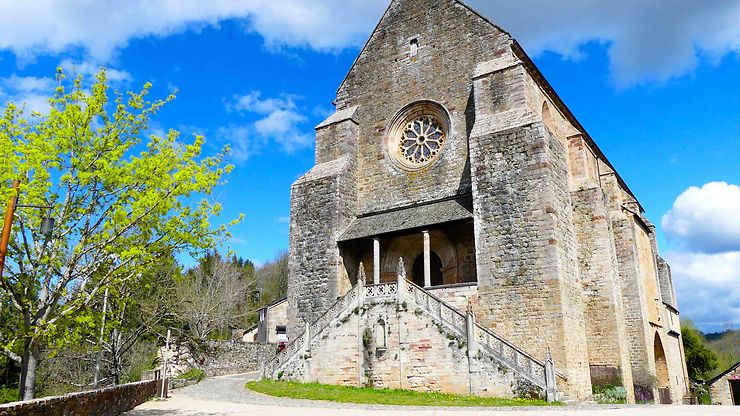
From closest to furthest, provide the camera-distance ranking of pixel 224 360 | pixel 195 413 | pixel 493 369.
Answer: pixel 195 413 → pixel 493 369 → pixel 224 360

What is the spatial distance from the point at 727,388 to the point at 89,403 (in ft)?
94.6

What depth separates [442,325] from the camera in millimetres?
14969

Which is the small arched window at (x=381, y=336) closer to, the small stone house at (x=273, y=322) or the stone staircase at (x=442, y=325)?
the stone staircase at (x=442, y=325)

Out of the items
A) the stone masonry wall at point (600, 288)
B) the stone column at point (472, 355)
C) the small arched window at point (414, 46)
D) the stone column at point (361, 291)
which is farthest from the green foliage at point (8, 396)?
the small arched window at point (414, 46)

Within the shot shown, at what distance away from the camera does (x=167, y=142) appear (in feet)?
36.6

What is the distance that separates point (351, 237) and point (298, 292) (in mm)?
2979

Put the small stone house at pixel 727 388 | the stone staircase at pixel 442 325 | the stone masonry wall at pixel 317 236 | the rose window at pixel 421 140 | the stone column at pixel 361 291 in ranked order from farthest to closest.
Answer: the small stone house at pixel 727 388 < the rose window at pixel 421 140 < the stone masonry wall at pixel 317 236 < the stone column at pixel 361 291 < the stone staircase at pixel 442 325

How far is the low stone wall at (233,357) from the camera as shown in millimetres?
22484

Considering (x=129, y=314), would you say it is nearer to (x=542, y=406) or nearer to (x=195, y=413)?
(x=195, y=413)

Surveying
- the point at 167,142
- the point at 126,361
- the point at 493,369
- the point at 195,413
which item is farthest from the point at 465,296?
the point at 126,361

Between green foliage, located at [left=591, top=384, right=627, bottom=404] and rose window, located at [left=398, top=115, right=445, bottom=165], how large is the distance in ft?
33.0

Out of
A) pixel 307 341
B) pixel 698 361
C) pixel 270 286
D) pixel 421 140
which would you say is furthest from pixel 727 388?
pixel 270 286

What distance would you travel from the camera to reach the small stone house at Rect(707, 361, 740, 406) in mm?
26078

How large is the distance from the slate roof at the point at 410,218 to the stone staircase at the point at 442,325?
9.15 feet
